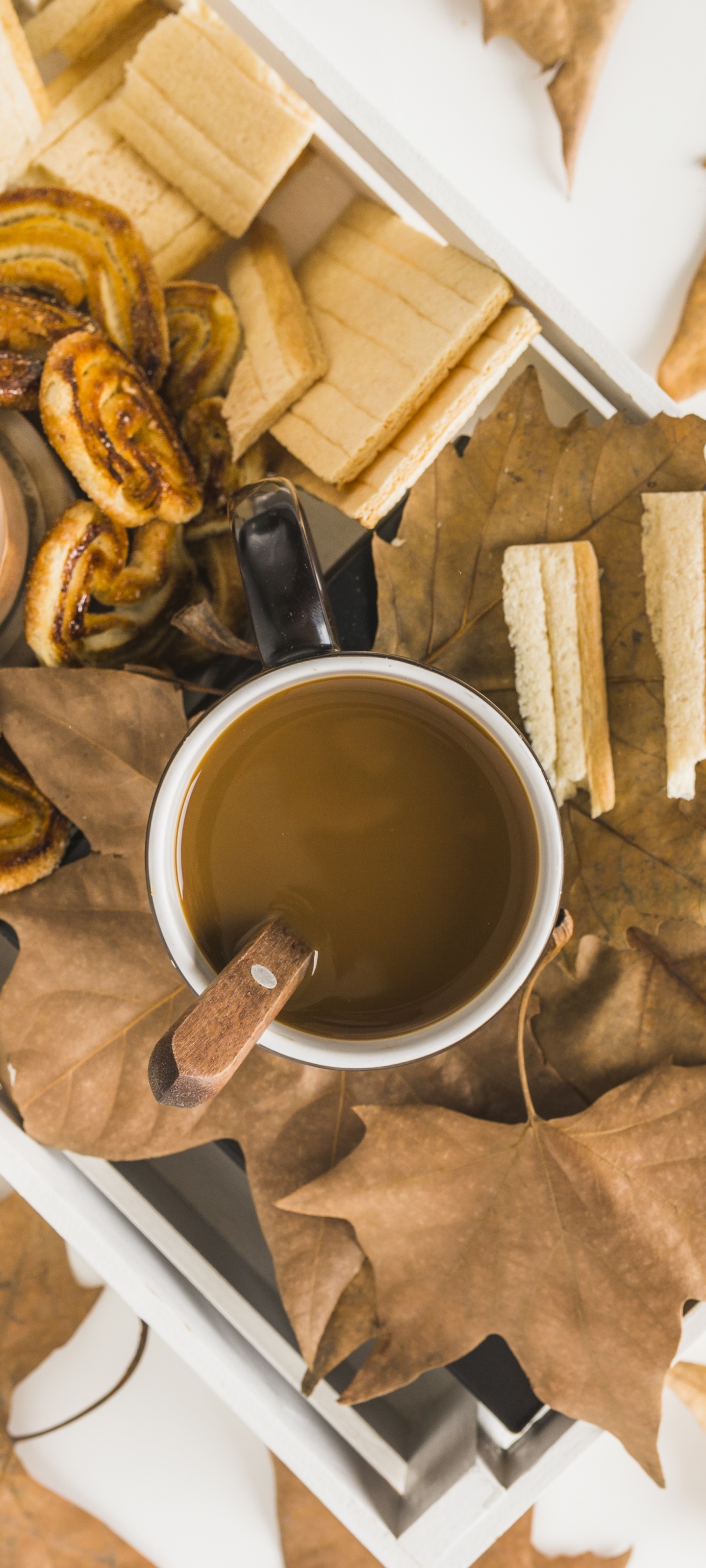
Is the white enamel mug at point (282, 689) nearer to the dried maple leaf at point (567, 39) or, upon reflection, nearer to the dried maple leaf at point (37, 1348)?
the dried maple leaf at point (567, 39)

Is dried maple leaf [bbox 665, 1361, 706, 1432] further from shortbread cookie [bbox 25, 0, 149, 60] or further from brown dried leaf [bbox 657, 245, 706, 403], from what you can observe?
shortbread cookie [bbox 25, 0, 149, 60]

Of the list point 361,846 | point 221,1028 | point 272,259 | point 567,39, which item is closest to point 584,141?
point 567,39

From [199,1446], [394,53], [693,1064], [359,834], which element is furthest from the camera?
[199,1446]

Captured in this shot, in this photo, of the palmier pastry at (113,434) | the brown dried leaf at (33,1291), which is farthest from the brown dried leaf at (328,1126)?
the brown dried leaf at (33,1291)

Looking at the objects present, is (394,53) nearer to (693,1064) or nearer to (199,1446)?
(693,1064)

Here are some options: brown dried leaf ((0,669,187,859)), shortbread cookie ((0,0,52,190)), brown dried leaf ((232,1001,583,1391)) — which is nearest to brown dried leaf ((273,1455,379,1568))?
brown dried leaf ((232,1001,583,1391))

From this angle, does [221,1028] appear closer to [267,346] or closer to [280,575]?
[280,575]

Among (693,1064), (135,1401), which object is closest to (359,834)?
(693,1064)
